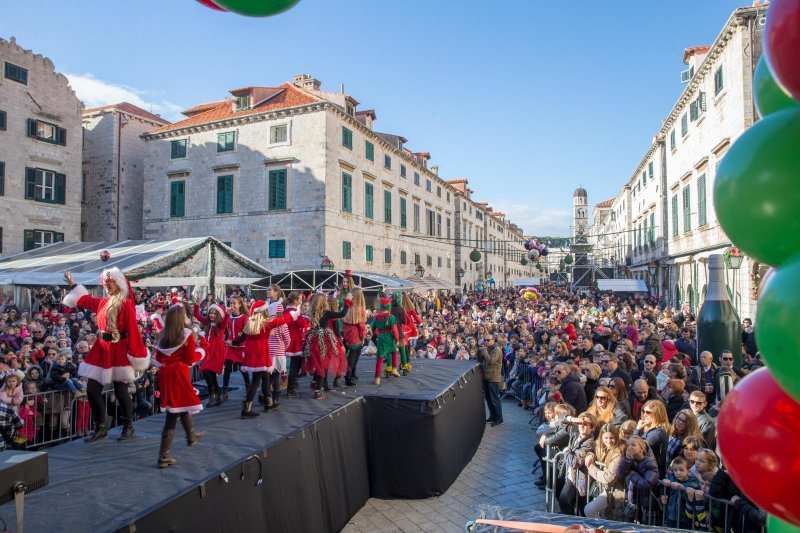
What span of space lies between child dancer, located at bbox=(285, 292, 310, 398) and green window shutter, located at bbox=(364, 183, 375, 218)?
2171cm

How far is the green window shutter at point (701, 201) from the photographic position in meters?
20.9

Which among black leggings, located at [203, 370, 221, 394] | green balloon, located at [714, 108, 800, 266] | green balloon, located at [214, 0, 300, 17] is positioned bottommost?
black leggings, located at [203, 370, 221, 394]

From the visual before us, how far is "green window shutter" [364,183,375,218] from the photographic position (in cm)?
2911

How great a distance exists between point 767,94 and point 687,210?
2469 cm

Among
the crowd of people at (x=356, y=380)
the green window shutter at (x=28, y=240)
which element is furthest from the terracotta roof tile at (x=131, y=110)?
the crowd of people at (x=356, y=380)

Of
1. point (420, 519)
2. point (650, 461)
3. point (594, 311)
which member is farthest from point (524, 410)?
point (594, 311)

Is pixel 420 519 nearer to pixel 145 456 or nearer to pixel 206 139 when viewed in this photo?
pixel 145 456

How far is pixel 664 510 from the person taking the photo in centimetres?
507

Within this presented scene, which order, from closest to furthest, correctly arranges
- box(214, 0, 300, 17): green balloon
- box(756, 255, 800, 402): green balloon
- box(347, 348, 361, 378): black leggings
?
box(756, 255, 800, 402): green balloon
box(214, 0, 300, 17): green balloon
box(347, 348, 361, 378): black leggings

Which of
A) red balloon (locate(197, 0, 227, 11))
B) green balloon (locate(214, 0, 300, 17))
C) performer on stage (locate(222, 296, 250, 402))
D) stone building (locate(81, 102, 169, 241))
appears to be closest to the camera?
green balloon (locate(214, 0, 300, 17))

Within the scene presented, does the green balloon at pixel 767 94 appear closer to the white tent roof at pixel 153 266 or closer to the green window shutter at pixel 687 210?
the white tent roof at pixel 153 266

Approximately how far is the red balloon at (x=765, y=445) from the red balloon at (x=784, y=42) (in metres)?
0.89

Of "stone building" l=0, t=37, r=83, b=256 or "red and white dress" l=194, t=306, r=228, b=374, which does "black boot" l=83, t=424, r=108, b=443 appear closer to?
"red and white dress" l=194, t=306, r=228, b=374

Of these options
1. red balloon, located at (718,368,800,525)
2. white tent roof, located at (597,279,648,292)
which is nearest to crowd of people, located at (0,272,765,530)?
red balloon, located at (718,368,800,525)
